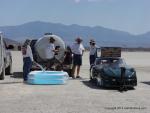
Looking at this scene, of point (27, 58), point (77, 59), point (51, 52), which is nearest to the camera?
point (27, 58)

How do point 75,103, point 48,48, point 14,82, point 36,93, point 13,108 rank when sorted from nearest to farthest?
point 13,108 < point 75,103 < point 36,93 < point 14,82 < point 48,48

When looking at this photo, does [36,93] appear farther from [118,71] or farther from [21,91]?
[118,71]

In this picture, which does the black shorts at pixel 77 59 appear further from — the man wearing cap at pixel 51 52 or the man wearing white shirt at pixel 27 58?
the man wearing white shirt at pixel 27 58

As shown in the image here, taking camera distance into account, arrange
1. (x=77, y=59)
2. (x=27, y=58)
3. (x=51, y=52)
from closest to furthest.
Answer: (x=27, y=58), (x=51, y=52), (x=77, y=59)

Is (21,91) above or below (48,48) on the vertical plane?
below

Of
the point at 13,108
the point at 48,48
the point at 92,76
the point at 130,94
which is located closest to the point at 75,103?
the point at 13,108

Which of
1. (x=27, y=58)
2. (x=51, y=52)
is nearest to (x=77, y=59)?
(x=51, y=52)

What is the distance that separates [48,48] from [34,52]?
1235 millimetres

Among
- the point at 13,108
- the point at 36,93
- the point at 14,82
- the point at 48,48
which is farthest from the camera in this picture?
the point at 48,48

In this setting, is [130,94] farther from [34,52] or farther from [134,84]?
[34,52]

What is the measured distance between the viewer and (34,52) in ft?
80.9

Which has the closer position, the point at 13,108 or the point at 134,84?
the point at 13,108

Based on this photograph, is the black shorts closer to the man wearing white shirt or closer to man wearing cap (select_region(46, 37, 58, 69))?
man wearing cap (select_region(46, 37, 58, 69))

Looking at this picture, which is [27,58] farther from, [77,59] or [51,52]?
[77,59]
